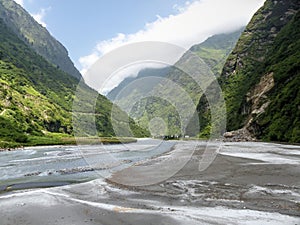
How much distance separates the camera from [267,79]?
115 metres

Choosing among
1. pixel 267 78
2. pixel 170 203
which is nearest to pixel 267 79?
pixel 267 78

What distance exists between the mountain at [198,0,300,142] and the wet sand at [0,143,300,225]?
2482 inches

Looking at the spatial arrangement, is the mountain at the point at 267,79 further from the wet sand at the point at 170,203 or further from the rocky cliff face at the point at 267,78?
the wet sand at the point at 170,203

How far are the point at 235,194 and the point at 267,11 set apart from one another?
203110 mm

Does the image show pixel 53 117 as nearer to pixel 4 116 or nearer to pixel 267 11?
pixel 4 116

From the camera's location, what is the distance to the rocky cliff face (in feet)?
294

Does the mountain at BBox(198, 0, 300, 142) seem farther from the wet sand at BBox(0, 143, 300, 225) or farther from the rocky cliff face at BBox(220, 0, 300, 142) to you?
the wet sand at BBox(0, 143, 300, 225)

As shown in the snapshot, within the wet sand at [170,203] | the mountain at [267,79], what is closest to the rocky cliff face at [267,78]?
the mountain at [267,79]

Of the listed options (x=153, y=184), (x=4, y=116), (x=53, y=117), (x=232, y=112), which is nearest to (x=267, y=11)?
(x=232, y=112)

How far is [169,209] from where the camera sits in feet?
45.1

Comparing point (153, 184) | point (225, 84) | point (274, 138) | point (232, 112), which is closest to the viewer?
point (153, 184)

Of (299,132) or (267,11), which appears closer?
(299,132)

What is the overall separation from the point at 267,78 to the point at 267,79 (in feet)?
2.13

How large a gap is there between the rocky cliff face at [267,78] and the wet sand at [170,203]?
206ft
